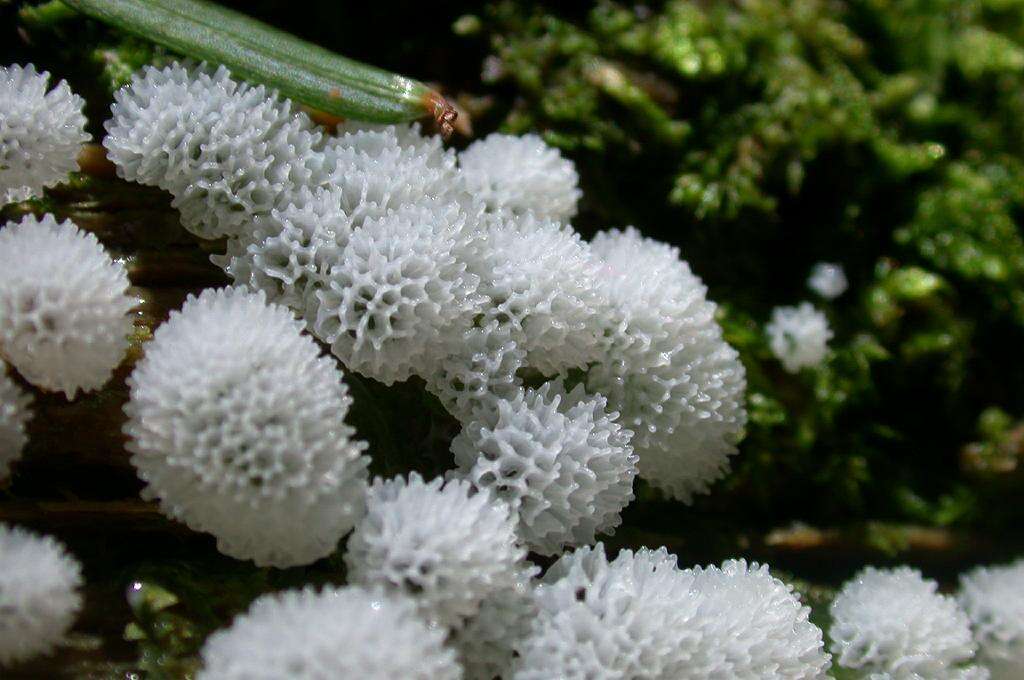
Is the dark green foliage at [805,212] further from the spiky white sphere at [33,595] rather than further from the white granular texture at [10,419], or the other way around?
the spiky white sphere at [33,595]

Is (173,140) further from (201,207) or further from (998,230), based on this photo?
(998,230)

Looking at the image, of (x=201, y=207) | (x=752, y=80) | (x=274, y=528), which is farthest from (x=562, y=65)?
(x=274, y=528)

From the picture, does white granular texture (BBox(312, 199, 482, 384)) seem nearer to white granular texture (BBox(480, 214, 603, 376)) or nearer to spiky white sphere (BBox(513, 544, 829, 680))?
white granular texture (BBox(480, 214, 603, 376))

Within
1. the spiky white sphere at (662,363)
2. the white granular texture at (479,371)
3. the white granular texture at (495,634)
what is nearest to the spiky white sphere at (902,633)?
the spiky white sphere at (662,363)

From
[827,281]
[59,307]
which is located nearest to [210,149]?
[59,307]

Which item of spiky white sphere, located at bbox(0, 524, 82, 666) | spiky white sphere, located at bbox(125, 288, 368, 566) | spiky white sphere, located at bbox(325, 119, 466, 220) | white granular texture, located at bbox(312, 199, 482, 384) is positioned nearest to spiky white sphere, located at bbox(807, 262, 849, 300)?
spiky white sphere, located at bbox(325, 119, 466, 220)

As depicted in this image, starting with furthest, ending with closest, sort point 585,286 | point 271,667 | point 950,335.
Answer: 1. point 950,335
2. point 585,286
3. point 271,667

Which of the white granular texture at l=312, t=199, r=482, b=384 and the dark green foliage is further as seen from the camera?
the dark green foliage

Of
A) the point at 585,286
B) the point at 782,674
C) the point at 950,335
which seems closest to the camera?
the point at 782,674
